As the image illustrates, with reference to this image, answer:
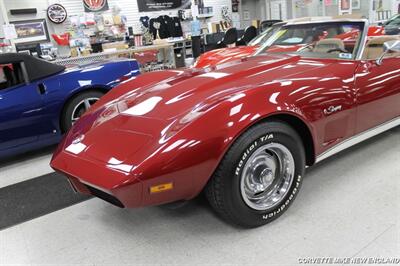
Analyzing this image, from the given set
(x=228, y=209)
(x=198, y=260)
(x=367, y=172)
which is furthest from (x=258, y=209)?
(x=367, y=172)

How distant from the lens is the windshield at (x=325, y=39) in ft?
8.82

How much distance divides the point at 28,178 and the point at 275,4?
43.6 feet

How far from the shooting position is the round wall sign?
10.3 meters

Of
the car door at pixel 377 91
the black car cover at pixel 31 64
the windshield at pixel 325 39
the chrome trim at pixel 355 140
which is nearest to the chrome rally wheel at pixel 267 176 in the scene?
the chrome trim at pixel 355 140

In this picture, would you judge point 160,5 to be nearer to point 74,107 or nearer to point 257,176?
point 74,107

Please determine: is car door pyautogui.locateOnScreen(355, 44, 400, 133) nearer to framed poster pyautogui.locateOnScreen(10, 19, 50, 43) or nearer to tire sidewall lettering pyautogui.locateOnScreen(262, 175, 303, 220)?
tire sidewall lettering pyautogui.locateOnScreen(262, 175, 303, 220)

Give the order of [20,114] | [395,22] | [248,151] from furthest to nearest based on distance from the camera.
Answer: [395,22] < [20,114] < [248,151]

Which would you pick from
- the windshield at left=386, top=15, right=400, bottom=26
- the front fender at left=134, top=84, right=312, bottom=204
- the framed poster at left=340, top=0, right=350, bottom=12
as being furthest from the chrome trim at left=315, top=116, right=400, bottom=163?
the framed poster at left=340, top=0, right=350, bottom=12

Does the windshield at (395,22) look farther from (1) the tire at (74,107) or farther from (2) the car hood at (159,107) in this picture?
(1) the tire at (74,107)

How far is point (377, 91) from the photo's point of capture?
2.55 metres

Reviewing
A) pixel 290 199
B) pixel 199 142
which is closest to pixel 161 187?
pixel 199 142

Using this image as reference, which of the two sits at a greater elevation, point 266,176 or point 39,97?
point 39,97

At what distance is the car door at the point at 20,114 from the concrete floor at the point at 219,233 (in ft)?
3.88

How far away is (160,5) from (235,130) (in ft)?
37.1
